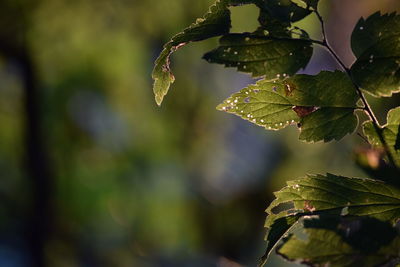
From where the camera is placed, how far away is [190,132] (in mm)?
7719

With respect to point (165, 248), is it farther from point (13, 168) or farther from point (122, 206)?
point (13, 168)

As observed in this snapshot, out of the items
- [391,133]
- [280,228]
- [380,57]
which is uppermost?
[380,57]

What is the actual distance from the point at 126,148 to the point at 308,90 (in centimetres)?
703

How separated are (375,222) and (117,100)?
289 inches

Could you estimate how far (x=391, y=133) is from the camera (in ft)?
2.71

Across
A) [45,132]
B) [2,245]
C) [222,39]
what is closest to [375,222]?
[222,39]

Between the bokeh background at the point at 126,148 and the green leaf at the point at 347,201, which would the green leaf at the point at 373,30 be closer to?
the green leaf at the point at 347,201

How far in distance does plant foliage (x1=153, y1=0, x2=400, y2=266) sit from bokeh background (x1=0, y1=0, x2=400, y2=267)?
583 centimetres

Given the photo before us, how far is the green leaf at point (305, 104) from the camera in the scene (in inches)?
33.9

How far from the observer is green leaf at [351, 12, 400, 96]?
0.82 metres

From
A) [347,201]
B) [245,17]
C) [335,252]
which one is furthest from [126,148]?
[335,252]

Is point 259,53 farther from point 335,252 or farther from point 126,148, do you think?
point 126,148

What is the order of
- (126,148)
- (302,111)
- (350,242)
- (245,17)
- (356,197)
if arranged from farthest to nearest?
(126,148)
(245,17)
(302,111)
(356,197)
(350,242)

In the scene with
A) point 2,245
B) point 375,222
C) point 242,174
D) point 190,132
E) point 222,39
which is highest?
point 222,39
